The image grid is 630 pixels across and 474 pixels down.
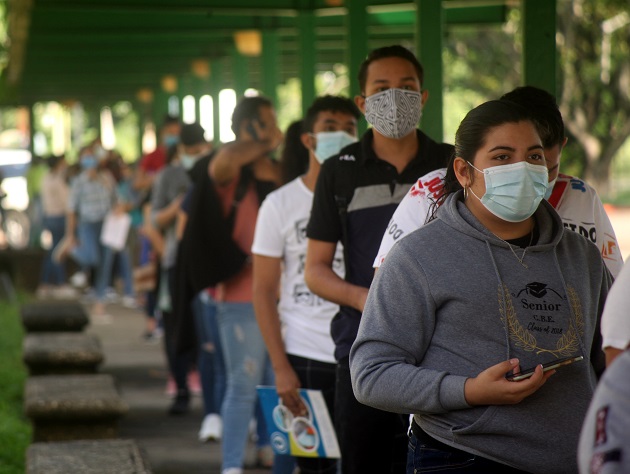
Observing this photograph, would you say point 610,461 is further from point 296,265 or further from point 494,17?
point 494,17

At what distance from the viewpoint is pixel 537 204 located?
11.2 feet

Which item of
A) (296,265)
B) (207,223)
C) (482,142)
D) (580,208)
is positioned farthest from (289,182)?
(482,142)

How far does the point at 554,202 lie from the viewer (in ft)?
13.1

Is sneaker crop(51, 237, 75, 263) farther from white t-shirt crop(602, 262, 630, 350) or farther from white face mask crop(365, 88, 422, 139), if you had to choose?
white t-shirt crop(602, 262, 630, 350)

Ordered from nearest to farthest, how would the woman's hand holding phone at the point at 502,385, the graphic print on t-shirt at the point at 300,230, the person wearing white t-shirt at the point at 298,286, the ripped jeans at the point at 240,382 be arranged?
the woman's hand holding phone at the point at 502,385 → the person wearing white t-shirt at the point at 298,286 → the graphic print on t-shirt at the point at 300,230 → the ripped jeans at the point at 240,382

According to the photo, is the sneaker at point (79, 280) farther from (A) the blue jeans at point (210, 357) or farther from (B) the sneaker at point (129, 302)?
(A) the blue jeans at point (210, 357)

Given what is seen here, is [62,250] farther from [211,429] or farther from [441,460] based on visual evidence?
[441,460]

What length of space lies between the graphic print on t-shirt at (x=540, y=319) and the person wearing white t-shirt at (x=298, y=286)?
2.19 metres

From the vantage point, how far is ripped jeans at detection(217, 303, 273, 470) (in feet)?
21.8

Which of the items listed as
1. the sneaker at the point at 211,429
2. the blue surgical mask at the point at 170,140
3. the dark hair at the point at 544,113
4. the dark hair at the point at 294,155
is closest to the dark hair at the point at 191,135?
the blue surgical mask at the point at 170,140

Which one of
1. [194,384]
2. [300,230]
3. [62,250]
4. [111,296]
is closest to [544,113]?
[300,230]

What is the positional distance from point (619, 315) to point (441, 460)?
836mm

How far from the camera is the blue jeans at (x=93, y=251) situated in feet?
55.2

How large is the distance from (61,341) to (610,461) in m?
7.31
